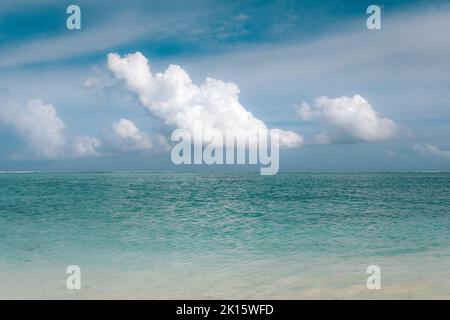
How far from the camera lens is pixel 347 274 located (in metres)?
14.0

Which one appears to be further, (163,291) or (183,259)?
(183,259)

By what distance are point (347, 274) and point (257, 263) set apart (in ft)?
11.8

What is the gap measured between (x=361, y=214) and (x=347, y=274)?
2004cm

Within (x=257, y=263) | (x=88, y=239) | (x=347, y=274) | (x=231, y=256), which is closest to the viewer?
(x=347, y=274)
